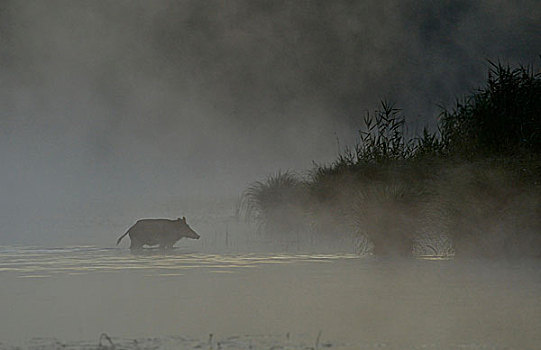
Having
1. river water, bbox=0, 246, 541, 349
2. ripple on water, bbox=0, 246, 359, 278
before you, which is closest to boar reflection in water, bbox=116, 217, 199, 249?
ripple on water, bbox=0, 246, 359, 278

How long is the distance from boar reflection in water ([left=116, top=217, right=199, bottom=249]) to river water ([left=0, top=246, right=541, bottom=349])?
116cm

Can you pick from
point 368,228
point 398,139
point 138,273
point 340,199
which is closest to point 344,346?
point 138,273

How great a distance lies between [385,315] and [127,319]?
105 centimetres

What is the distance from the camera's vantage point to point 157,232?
7.43 meters

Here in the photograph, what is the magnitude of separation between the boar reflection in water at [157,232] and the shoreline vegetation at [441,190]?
1.37m

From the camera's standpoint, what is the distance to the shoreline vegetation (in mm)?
6109

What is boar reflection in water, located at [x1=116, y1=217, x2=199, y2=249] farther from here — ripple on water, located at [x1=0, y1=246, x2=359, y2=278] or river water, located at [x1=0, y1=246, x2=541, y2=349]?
river water, located at [x1=0, y1=246, x2=541, y2=349]

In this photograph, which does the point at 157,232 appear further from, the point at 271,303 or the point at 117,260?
the point at 271,303

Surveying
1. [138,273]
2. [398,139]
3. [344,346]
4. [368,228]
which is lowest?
[344,346]

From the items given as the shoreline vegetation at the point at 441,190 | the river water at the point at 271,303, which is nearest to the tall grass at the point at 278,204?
the shoreline vegetation at the point at 441,190

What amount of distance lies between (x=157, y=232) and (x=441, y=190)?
2.69 m

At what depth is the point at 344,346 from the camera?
2568 mm

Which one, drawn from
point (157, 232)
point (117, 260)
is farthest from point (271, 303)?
point (157, 232)

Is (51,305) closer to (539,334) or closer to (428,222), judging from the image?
(539,334)
